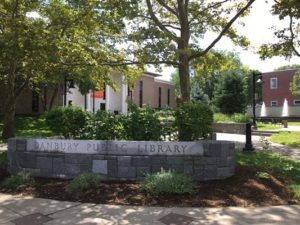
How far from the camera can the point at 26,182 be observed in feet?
27.5

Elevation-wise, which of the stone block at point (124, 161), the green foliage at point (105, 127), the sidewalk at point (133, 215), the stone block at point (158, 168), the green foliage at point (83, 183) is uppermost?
the green foliage at point (105, 127)

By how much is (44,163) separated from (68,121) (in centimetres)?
141

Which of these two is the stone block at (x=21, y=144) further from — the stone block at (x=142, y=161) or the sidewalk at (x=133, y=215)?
the stone block at (x=142, y=161)

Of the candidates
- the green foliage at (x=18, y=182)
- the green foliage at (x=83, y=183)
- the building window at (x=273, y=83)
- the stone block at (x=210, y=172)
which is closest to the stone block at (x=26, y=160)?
the green foliage at (x=18, y=182)

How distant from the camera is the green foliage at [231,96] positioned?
42.6 meters

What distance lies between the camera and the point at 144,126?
9.08m

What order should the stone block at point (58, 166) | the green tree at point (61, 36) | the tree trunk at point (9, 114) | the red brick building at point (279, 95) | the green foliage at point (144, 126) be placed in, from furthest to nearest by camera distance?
1. the red brick building at point (279, 95)
2. the tree trunk at point (9, 114)
3. the green tree at point (61, 36)
4. the green foliage at point (144, 126)
5. the stone block at point (58, 166)

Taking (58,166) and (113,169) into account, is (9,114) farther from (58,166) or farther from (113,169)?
(113,169)

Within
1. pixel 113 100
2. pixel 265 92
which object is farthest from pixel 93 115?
pixel 265 92

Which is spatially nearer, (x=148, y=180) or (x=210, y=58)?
(x=148, y=180)

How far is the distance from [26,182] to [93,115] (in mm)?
2387

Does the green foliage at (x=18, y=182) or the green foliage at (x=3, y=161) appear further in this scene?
the green foliage at (x=3, y=161)

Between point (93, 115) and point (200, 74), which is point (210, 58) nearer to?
point (200, 74)

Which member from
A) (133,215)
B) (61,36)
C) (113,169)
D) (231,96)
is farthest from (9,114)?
(231,96)
